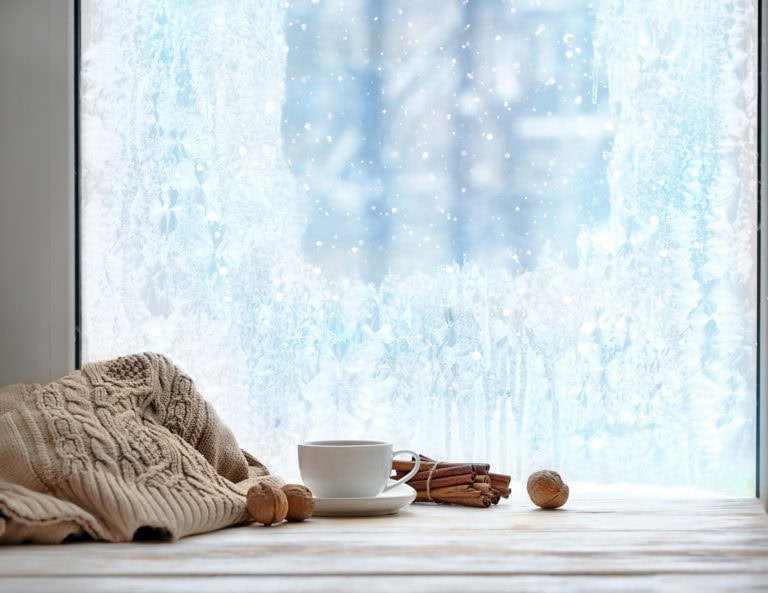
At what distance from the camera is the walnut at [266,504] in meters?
1.22

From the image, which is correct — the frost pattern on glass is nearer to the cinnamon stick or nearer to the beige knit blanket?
the cinnamon stick

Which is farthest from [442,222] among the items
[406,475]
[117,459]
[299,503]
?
[117,459]

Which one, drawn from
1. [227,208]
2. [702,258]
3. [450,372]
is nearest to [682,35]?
[702,258]

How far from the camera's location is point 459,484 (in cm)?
143

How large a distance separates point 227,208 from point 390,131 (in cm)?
29

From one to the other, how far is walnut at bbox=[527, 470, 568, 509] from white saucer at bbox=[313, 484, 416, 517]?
7.0 inches

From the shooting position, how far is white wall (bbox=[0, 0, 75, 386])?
1577mm

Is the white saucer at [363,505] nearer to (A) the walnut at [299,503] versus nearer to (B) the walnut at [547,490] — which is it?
(A) the walnut at [299,503]

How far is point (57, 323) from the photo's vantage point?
1576mm

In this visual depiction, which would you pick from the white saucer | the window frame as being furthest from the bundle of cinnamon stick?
the window frame

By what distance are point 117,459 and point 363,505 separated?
319 millimetres

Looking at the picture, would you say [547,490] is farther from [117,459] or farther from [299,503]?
[117,459]

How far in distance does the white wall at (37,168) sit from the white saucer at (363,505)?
1.75ft

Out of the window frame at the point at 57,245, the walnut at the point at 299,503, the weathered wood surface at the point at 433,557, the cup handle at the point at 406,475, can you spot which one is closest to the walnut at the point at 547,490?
the weathered wood surface at the point at 433,557
